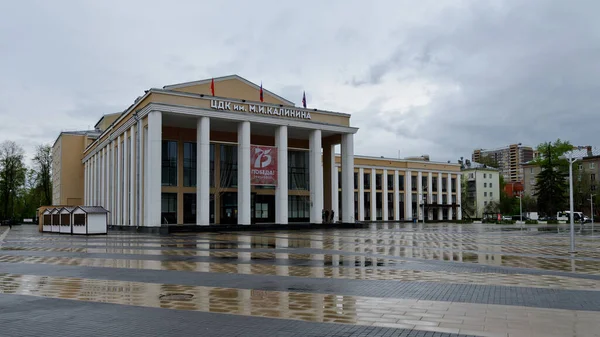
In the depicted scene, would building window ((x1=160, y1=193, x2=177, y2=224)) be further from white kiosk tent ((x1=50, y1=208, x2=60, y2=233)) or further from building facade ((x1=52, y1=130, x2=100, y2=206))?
building facade ((x1=52, y1=130, x2=100, y2=206))

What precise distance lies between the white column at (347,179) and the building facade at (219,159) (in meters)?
0.11

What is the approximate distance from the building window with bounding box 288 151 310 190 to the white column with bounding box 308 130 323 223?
6531 mm

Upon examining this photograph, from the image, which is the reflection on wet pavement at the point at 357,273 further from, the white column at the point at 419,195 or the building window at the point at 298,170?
the white column at the point at 419,195

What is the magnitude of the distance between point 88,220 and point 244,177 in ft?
47.5

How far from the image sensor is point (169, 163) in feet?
171

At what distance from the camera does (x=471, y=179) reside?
118m

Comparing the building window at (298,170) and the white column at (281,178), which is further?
the building window at (298,170)

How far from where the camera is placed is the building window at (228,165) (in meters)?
54.9

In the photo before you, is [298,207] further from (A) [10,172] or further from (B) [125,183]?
(A) [10,172]

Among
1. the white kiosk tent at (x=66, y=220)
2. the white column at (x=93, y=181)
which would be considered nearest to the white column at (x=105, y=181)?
the white column at (x=93, y=181)

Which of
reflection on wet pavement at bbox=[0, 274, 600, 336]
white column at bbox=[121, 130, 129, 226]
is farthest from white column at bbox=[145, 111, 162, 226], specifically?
reflection on wet pavement at bbox=[0, 274, 600, 336]

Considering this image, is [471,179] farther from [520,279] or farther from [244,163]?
[520,279]

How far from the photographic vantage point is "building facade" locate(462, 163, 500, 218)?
380 ft

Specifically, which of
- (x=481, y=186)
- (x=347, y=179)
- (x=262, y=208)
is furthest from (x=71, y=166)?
(x=481, y=186)
